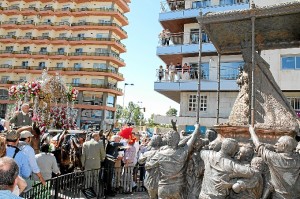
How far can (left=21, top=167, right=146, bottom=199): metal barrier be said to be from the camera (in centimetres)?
653

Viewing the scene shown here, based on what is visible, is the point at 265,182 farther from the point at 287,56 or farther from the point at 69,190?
the point at 287,56

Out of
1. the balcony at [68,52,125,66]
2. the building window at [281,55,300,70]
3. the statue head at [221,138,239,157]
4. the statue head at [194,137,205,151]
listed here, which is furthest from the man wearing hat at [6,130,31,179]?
the balcony at [68,52,125,66]

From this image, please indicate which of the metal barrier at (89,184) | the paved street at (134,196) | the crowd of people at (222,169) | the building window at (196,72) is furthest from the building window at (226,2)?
the crowd of people at (222,169)

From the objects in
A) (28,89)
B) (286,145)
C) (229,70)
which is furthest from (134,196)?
(229,70)

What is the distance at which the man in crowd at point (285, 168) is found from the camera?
4.96m

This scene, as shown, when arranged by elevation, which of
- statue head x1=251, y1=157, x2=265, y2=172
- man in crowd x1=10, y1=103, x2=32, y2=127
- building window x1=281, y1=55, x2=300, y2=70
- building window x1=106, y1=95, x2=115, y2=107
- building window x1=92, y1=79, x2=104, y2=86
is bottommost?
statue head x1=251, y1=157, x2=265, y2=172

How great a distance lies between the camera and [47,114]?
18266 millimetres

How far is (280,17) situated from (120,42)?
48.0 meters

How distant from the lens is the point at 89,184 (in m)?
8.69

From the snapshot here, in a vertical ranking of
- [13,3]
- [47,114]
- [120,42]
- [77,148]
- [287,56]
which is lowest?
[77,148]

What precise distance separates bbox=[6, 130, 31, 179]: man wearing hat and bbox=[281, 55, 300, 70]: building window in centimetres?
2116

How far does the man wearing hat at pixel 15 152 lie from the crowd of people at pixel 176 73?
1972 centimetres

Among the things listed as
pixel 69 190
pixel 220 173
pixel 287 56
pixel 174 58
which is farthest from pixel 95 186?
pixel 174 58

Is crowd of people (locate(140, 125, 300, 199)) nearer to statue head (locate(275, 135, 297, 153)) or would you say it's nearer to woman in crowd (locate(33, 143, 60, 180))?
statue head (locate(275, 135, 297, 153))
